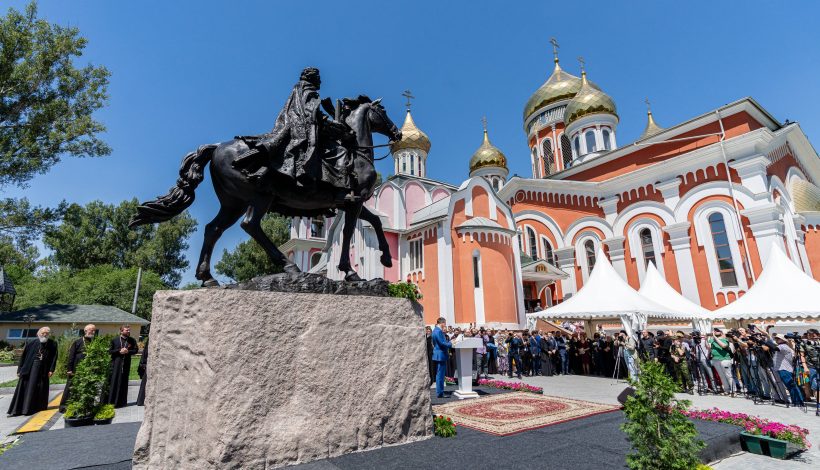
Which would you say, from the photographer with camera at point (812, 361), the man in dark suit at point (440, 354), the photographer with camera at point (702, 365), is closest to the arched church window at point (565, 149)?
the photographer with camera at point (702, 365)

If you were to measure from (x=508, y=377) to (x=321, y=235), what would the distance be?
27.1 meters

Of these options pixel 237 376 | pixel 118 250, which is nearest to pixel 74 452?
pixel 237 376

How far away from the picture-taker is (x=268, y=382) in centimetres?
350

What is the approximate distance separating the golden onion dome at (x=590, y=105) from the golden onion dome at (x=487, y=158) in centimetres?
824

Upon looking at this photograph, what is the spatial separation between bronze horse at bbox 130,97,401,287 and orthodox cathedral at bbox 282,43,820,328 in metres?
15.2

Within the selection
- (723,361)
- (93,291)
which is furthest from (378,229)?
(93,291)

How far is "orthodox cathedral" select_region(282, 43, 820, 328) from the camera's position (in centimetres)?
1869

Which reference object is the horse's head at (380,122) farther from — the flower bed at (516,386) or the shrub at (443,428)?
the flower bed at (516,386)

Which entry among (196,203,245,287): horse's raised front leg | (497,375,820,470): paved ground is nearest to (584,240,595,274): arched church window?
(497,375,820,470): paved ground

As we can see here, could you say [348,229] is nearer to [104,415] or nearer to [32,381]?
[104,415]

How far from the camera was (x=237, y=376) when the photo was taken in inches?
133

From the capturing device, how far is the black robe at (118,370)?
853cm

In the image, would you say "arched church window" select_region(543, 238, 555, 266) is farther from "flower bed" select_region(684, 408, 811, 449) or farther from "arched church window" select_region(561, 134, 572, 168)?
"flower bed" select_region(684, 408, 811, 449)

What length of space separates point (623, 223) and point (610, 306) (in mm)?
12226
